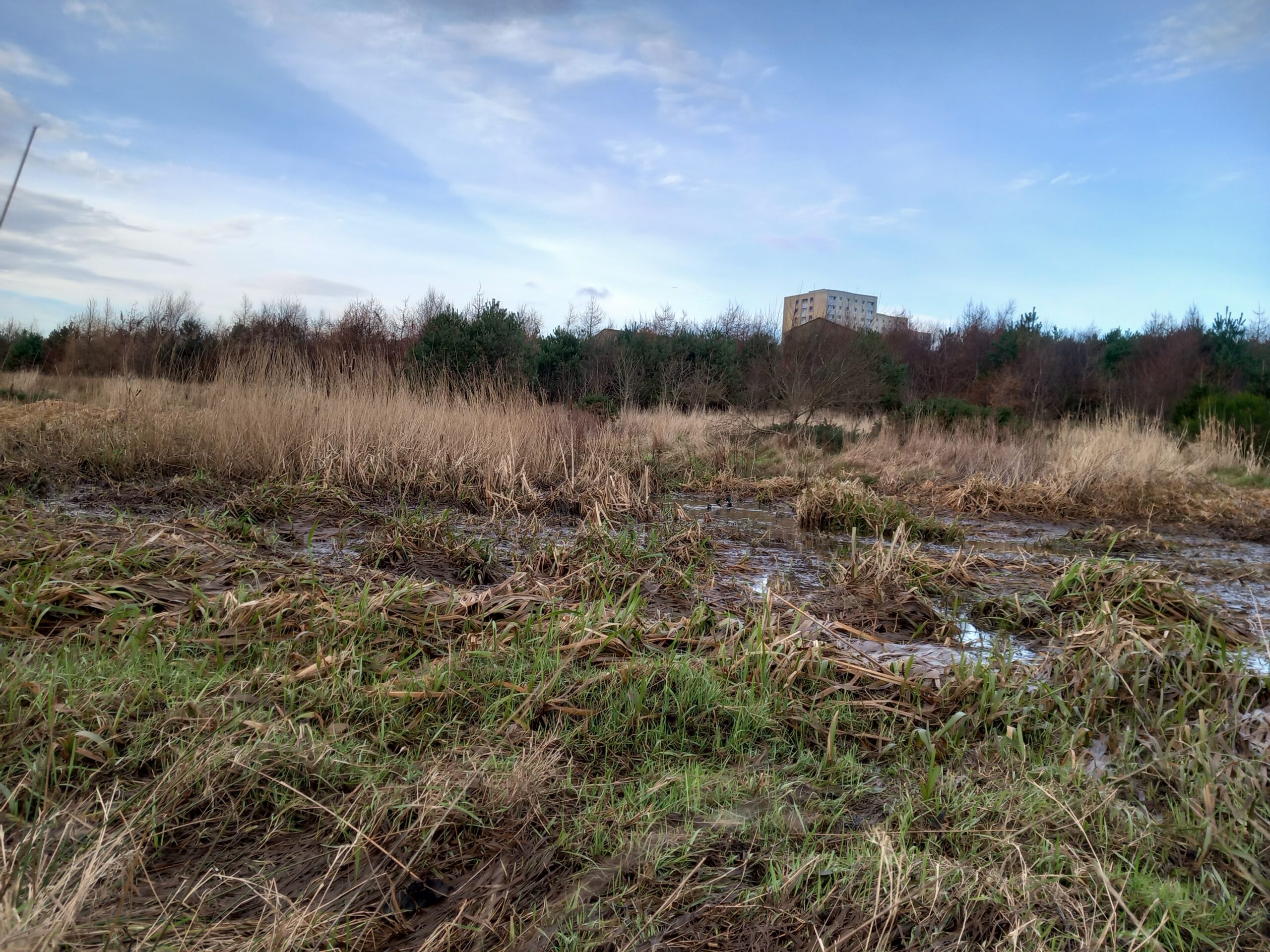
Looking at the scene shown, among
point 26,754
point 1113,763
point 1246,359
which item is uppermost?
point 1246,359

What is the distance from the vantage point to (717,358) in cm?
2291

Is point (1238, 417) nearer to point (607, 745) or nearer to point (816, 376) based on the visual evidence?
point (816, 376)

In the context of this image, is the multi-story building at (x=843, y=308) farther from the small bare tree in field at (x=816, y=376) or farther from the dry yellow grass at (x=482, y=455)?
the dry yellow grass at (x=482, y=455)

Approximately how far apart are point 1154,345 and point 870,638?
27.3 m

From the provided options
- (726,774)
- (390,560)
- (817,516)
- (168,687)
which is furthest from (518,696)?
(817,516)

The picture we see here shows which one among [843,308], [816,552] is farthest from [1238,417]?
[843,308]

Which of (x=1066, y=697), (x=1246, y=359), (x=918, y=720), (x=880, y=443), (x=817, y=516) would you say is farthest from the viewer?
(x=1246, y=359)

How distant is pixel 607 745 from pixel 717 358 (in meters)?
21.5

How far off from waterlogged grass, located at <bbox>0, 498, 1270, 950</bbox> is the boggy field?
0.4 inches

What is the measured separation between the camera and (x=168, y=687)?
2.07 metres

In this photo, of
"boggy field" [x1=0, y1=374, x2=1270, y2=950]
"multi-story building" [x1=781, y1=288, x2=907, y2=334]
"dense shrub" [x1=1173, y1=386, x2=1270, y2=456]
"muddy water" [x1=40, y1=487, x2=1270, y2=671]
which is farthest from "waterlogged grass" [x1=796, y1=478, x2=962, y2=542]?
"multi-story building" [x1=781, y1=288, x2=907, y2=334]

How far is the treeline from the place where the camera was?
1251cm

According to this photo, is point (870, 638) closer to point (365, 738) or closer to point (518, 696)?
point (518, 696)

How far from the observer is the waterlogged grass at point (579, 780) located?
139cm
